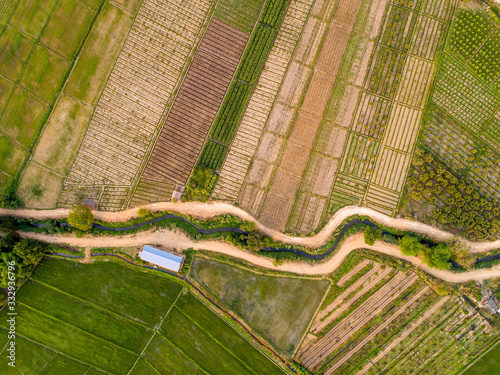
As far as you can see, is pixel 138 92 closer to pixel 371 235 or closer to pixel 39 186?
pixel 39 186

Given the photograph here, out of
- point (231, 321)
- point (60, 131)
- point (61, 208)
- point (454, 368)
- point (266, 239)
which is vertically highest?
point (60, 131)

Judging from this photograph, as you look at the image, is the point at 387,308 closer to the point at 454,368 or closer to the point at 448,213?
the point at 454,368

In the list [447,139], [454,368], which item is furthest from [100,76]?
[454,368]

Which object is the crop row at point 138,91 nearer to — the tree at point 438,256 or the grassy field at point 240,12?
the grassy field at point 240,12

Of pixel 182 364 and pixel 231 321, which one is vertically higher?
pixel 231 321

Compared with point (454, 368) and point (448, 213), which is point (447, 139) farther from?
point (454, 368)

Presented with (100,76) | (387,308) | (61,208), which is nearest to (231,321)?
(387,308)
